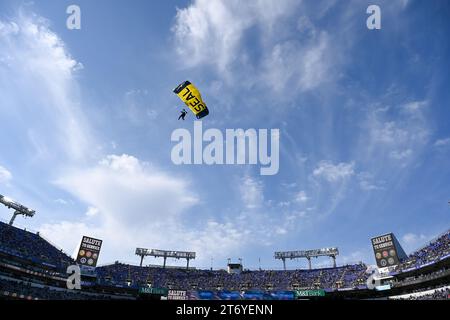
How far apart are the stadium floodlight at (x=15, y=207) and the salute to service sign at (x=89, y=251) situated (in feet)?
64.5

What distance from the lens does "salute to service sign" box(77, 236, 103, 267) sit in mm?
73938

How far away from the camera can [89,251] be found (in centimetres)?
7525

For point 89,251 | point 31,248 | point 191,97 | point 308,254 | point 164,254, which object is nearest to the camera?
point 191,97

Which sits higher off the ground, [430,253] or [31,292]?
[430,253]

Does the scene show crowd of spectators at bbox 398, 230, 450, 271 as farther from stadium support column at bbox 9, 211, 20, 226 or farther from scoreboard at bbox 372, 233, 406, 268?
stadium support column at bbox 9, 211, 20, 226

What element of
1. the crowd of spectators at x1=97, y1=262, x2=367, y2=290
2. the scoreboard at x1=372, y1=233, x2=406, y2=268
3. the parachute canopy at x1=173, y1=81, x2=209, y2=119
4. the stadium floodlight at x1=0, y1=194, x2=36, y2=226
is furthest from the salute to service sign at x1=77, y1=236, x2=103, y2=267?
the scoreboard at x1=372, y1=233, x2=406, y2=268

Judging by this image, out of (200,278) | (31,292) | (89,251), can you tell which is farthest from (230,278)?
(31,292)

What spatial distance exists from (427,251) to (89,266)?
254 ft

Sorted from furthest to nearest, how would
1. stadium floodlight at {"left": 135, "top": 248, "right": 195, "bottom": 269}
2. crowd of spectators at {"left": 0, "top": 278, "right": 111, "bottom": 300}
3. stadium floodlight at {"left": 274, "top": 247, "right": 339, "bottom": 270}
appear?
stadium floodlight at {"left": 135, "top": 248, "right": 195, "bottom": 269}, stadium floodlight at {"left": 274, "top": 247, "right": 339, "bottom": 270}, crowd of spectators at {"left": 0, "top": 278, "right": 111, "bottom": 300}

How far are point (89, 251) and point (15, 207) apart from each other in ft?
79.6

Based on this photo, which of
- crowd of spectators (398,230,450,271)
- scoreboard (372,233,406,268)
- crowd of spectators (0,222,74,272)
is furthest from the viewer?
scoreboard (372,233,406,268)

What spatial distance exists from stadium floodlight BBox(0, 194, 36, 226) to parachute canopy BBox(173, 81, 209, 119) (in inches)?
2625

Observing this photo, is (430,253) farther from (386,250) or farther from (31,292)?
(31,292)
